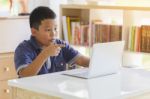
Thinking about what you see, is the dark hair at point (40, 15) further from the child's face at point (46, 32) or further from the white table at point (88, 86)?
the white table at point (88, 86)

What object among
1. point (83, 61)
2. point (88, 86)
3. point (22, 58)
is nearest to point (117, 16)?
point (83, 61)

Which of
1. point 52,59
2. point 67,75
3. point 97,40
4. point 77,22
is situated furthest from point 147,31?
point 67,75

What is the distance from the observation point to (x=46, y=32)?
2.54 m

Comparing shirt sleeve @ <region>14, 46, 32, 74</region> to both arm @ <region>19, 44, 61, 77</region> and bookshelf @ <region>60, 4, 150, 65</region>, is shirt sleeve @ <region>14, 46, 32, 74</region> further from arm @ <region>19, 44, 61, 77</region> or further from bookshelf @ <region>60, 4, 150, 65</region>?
bookshelf @ <region>60, 4, 150, 65</region>

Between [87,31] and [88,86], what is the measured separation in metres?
2.17

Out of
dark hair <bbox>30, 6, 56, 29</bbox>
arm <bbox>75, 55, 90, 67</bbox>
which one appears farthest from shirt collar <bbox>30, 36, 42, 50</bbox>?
arm <bbox>75, 55, 90, 67</bbox>

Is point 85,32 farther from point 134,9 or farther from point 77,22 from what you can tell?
point 134,9

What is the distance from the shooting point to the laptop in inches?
78.1

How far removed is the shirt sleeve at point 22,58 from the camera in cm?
235

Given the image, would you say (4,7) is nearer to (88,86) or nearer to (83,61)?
(83,61)

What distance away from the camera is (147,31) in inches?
136

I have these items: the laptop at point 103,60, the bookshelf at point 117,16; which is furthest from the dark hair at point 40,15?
the bookshelf at point 117,16

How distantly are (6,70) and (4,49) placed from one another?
244 millimetres

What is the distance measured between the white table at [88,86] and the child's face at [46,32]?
1.39 ft
